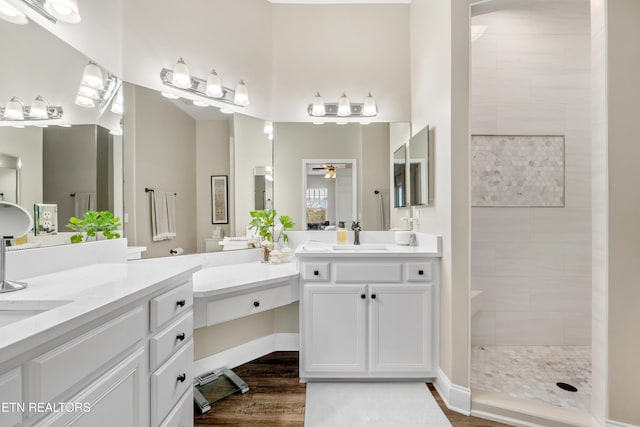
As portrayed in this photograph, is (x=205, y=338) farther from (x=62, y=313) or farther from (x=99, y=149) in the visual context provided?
(x=62, y=313)

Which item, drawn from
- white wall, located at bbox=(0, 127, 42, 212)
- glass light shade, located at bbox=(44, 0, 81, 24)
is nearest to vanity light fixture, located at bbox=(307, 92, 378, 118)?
glass light shade, located at bbox=(44, 0, 81, 24)

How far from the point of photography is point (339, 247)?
100 inches

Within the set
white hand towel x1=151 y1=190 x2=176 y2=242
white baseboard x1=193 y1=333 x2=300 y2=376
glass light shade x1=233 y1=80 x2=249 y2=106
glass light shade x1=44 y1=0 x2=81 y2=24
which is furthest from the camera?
glass light shade x1=233 y1=80 x2=249 y2=106

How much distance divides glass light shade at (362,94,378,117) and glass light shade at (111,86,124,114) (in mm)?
1858

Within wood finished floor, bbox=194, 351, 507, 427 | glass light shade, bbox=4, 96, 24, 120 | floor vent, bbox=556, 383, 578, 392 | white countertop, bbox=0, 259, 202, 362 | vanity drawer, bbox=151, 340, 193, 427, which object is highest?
glass light shade, bbox=4, 96, 24, 120

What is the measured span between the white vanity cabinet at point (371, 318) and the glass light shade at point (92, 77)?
5.27 ft

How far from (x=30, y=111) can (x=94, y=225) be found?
640mm

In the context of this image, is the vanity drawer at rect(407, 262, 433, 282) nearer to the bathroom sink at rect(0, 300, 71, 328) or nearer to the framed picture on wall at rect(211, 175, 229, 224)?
the framed picture on wall at rect(211, 175, 229, 224)

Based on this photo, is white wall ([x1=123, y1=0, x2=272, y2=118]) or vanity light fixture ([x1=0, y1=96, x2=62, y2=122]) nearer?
vanity light fixture ([x1=0, y1=96, x2=62, y2=122])

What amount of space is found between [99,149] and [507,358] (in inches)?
129

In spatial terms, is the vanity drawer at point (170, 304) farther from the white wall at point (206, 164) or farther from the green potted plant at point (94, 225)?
the white wall at point (206, 164)

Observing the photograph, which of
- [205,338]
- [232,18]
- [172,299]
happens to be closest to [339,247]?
[205,338]

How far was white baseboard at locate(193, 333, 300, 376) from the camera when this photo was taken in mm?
2279

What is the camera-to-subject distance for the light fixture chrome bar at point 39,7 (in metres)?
1.37
